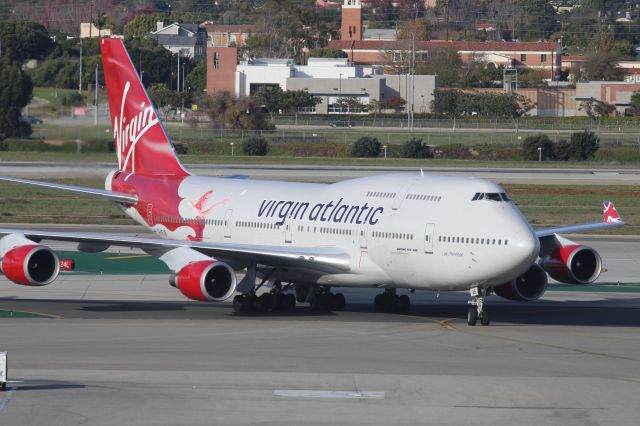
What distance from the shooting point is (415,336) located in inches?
1193

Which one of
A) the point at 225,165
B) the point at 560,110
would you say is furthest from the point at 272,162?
the point at 560,110

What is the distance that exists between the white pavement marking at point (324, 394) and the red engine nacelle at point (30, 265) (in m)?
12.1

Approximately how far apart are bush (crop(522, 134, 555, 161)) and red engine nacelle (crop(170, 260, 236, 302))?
6671cm

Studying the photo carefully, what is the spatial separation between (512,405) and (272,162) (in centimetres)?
6601

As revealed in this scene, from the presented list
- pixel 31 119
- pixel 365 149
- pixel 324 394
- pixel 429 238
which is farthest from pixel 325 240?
pixel 365 149

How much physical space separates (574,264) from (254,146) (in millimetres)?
61558

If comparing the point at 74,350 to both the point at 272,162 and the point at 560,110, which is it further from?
the point at 560,110

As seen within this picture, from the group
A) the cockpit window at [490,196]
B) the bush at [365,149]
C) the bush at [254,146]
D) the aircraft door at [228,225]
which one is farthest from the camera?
the bush at [365,149]

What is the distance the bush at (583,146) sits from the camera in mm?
96562

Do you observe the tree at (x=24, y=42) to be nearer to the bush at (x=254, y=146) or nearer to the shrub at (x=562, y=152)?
the bush at (x=254, y=146)

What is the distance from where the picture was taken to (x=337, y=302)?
35.7m

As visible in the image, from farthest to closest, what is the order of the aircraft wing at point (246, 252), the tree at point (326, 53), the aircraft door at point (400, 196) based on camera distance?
the tree at point (326, 53) → the aircraft wing at point (246, 252) → the aircraft door at point (400, 196)

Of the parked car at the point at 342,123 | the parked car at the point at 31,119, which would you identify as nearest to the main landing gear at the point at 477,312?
the parked car at the point at 31,119

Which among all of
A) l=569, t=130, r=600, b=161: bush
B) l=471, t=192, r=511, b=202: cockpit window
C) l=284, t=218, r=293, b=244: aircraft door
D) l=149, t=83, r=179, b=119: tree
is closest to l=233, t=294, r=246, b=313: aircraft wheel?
l=284, t=218, r=293, b=244: aircraft door
